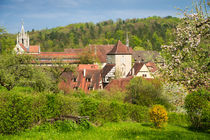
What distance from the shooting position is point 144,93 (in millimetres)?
24734

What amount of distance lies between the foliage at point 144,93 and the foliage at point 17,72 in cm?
1023

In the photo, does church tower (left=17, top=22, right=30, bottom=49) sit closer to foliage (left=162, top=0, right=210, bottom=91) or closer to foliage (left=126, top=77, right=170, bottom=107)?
foliage (left=126, top=77, right=170, bottom=107)

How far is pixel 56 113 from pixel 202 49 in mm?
7506

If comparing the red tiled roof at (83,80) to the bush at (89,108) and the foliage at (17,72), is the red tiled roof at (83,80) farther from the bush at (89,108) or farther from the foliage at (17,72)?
the bush at (89,108)

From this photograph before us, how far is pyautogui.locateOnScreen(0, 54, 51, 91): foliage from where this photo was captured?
1814cm

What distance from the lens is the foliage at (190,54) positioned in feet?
28.1

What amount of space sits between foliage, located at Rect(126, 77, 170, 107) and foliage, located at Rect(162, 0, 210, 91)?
14212 millimetres

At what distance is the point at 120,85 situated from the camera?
112 ft

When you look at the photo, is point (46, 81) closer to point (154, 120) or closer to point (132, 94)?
point (132, 94)

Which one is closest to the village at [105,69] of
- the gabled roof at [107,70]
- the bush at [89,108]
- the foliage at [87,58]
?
the gabled roof at [107,70]

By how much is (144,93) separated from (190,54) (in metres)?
15.9

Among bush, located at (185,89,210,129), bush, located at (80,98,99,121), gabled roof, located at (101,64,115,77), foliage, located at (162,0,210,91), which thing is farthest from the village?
bush, located at (80,98,99,121)

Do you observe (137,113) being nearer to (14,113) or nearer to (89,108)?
(89,108)

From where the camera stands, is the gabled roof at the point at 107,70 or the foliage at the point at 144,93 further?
the gabled roof at the point at 107,70
